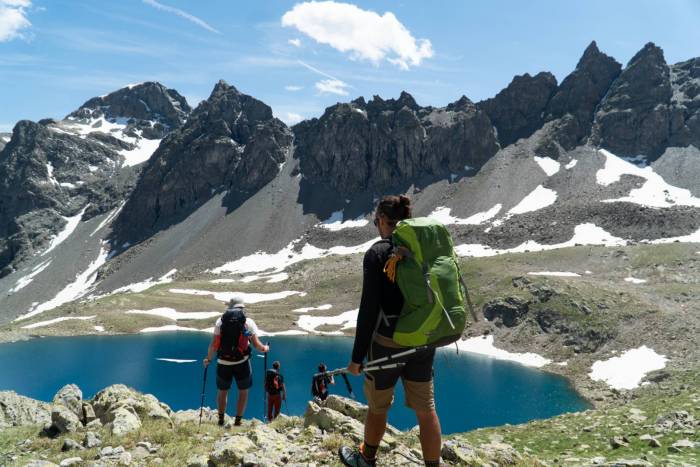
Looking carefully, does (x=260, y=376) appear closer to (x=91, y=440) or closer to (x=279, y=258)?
(x=91, y=440)

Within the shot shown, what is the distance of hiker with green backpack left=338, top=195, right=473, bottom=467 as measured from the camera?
6148 millimetres

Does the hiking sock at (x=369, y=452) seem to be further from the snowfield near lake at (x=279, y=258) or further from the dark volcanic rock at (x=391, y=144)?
the dark volcanic rock at (x=391, y=144)

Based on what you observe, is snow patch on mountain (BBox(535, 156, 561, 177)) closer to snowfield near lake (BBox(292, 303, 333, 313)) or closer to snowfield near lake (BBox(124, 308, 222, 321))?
snowfield near lake (BBox(292, 303, 333, 313))

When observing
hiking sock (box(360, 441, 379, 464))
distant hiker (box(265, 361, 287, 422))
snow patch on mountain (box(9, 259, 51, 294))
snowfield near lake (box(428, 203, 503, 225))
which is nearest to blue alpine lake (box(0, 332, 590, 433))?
distant hiker (box(265, 361, 287, 422))

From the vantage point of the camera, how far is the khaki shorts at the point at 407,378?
6531 mm

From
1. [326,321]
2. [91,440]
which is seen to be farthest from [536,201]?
[91,440]

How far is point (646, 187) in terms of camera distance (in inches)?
5285

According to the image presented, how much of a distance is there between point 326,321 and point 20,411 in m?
81.0

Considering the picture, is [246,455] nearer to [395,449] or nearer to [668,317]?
[395,449]

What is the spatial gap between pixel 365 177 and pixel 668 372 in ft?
458

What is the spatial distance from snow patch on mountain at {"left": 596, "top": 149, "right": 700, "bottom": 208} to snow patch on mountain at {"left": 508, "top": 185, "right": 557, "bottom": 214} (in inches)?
586

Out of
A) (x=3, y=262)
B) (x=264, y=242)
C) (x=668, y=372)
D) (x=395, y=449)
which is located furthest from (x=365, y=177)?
(x=395, y=449)

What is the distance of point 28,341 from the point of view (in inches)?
3302

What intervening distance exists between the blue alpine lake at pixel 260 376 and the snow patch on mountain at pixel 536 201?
253ft
